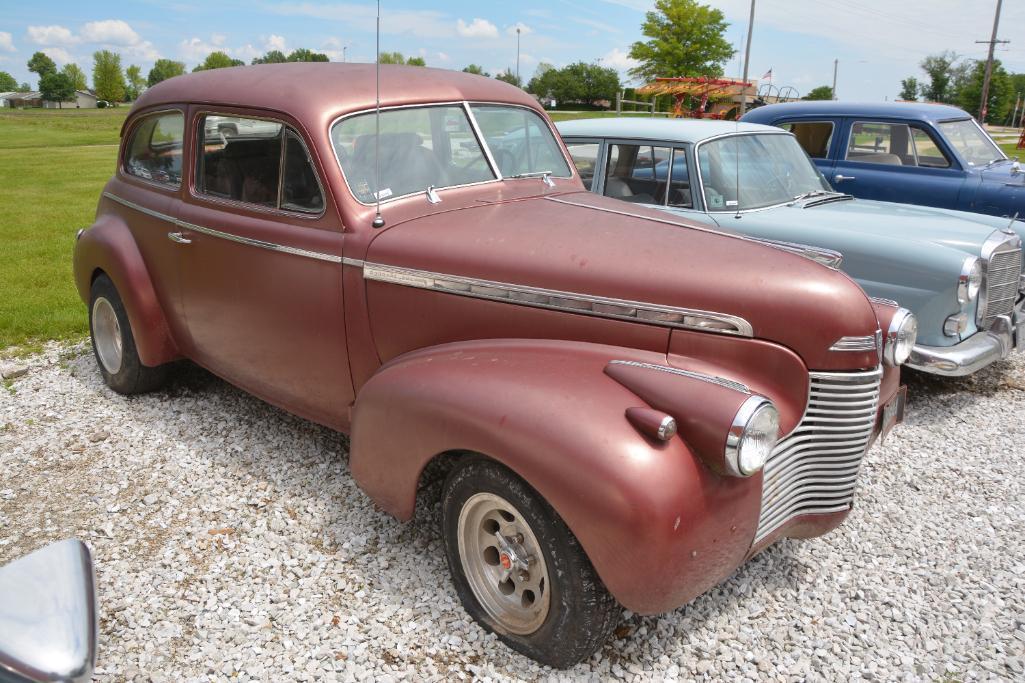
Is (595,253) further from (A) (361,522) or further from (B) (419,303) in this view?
(A) (361,522)

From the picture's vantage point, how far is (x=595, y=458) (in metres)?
2.22

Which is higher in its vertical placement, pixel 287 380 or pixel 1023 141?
pixel 1023 141

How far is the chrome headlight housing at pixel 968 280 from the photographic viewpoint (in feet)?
14.8

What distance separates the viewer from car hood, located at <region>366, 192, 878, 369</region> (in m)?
2.50

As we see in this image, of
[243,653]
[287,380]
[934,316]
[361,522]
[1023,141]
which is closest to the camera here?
[243,653]

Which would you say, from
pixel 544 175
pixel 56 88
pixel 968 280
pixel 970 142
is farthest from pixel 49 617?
pixel 56 88

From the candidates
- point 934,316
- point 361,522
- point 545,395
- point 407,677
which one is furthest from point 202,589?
point 934,316

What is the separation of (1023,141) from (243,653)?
28744mm

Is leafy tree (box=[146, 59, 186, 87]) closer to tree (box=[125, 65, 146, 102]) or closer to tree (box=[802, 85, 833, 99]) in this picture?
tree (box=[125, 65, 146, 102])

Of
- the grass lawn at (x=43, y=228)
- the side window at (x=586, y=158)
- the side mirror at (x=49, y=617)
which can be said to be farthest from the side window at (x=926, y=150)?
the side mirror at (x=49, y=617)

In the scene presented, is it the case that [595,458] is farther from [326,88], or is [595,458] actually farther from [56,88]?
[56,88]

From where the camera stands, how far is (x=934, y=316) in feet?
15.1

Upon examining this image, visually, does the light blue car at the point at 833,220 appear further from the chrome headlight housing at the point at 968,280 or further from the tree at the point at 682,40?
the tree at the point at 682,40

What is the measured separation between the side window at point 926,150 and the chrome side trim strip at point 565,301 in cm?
576
